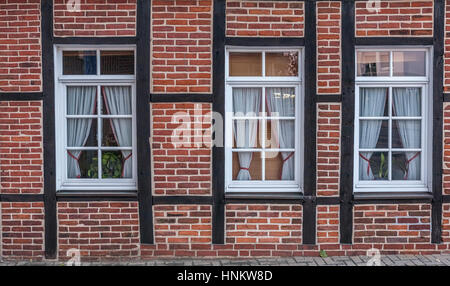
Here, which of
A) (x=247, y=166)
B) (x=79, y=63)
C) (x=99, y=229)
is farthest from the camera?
(x=247, y=166)

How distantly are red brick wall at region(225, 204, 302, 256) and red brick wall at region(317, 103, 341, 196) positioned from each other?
42 centimetres

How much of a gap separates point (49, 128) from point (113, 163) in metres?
0.84

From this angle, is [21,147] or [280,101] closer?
[21,147]

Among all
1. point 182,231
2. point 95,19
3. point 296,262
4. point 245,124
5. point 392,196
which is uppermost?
point 95,19

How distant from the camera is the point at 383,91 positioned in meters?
5.76

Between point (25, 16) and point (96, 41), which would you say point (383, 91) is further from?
point (25, 16)

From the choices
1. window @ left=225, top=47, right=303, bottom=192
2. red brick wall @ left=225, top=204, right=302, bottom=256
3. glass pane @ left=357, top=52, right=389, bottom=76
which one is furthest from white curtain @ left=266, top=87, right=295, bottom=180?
glass pane @ left=357, top=52, right=389, bottom=76

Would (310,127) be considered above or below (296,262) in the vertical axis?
above

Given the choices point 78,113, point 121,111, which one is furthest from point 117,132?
point 78,113

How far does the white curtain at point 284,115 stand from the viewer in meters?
5.77

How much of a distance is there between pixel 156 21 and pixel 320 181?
2.67 m

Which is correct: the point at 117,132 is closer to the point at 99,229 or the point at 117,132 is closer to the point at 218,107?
the point at 99,229

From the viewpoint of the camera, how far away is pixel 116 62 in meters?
5.70

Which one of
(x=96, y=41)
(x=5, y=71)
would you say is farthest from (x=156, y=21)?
(x=5, y=71)
